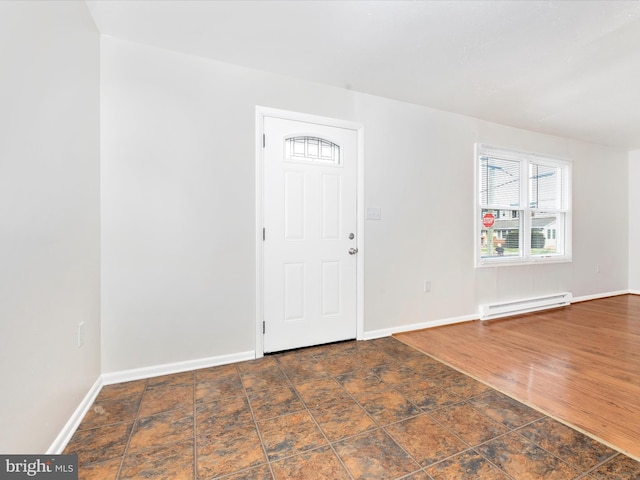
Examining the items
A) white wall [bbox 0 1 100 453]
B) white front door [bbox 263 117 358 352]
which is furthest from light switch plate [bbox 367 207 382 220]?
white wall [bbox 0 1 100 453]

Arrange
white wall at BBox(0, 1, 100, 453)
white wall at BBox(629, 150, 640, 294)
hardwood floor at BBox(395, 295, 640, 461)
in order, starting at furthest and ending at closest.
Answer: white wall at BBox(629, 150, 640, 294)
hardwood floor at BBox(395, 295, 640, 461)
white wall at BBox(0, 1, 100, 453)

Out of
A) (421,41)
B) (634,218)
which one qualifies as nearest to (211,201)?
(421,41)

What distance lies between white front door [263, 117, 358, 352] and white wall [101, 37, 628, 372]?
0.56 ft

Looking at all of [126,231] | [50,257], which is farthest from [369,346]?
[50,257]

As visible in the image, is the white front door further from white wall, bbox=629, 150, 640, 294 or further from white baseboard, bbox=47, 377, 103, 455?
white wall, bbox=629, 150, 640, 294

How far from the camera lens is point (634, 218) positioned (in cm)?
533

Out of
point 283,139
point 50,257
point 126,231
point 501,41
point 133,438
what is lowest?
point 133,438

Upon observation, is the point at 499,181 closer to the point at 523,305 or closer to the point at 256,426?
the point at 523,305

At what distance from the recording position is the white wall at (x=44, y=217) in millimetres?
1170

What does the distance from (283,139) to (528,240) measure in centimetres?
373

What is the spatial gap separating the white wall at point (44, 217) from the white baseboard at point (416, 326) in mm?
2391

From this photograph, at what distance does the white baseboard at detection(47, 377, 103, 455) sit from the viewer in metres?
1.52

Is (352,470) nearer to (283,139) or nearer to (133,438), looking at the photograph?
(133,438)

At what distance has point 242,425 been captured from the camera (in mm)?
1760
